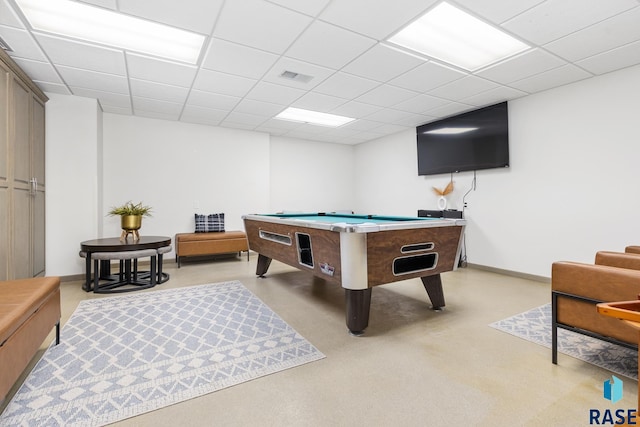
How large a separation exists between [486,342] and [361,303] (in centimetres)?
100

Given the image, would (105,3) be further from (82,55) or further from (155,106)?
(155,106)

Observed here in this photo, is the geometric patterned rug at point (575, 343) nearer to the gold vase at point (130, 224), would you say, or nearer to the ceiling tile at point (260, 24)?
the ceiling tile at point (260, 24)

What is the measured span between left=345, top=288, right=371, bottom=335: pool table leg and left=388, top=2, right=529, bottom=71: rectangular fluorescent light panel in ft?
7.76

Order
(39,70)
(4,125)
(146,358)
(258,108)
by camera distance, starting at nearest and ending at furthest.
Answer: (146,358) → (4,125) → (39,70) → (258,108)

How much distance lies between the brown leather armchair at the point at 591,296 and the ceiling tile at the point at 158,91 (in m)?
4.48

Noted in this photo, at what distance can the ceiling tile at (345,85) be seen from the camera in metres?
3.64

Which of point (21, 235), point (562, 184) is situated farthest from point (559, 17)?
point (21, 235)

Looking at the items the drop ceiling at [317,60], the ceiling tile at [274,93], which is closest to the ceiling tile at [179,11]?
the drop ceiling at [317,60]

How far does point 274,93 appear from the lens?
412cm

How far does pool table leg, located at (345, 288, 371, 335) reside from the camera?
2393 mm

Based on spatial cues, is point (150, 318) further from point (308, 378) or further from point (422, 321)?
point (422, 321)

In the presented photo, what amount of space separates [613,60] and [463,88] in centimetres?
146

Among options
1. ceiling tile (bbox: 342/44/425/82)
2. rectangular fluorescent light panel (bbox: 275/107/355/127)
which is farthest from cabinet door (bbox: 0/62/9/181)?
ceiling tile (bbox: 342/44/425/82)

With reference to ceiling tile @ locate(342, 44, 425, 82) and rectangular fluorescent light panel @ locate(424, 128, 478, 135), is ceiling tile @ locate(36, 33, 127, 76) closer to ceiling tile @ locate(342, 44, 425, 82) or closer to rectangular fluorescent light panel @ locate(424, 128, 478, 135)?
ceiling tile @ locate(342, 44, 425, 82)
